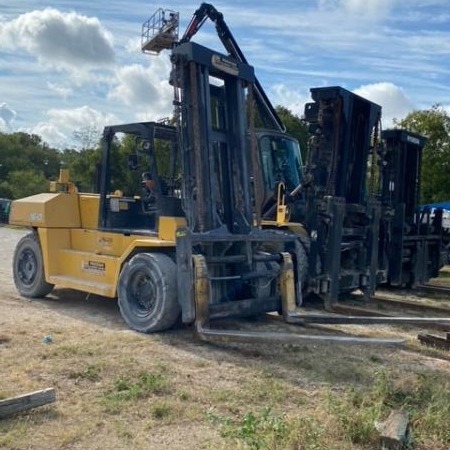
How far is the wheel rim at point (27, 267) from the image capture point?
10.1 meters

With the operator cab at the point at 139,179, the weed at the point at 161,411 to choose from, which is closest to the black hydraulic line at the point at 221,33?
the operator cab at the point at 139,179

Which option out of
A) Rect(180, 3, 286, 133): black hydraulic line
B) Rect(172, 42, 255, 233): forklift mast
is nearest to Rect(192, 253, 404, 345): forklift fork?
Rect(172, 42, 255, 233): forklift mast

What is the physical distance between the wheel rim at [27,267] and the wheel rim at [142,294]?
8.78ft

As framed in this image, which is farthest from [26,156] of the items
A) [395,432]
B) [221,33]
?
[395,432]

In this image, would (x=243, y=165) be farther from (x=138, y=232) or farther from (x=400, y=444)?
(x=400, y=444)

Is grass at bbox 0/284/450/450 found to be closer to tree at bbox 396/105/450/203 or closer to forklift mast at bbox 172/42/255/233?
forklift mast at bbox 172/42/255/233

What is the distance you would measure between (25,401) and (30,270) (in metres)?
5.74

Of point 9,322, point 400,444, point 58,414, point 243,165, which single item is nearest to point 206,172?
point 243,165

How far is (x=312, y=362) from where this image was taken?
6.54m

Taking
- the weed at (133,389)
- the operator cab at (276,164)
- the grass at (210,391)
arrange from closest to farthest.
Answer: the grass at (210,391)
the weed at (133,389)
the operator cab at (276,164)

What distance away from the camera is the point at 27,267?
33.9 ft

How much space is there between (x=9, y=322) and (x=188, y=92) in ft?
11.9

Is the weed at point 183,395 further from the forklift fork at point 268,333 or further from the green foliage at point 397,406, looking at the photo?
the forklift fork at point 268,333

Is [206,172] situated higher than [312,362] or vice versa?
[206,172]
